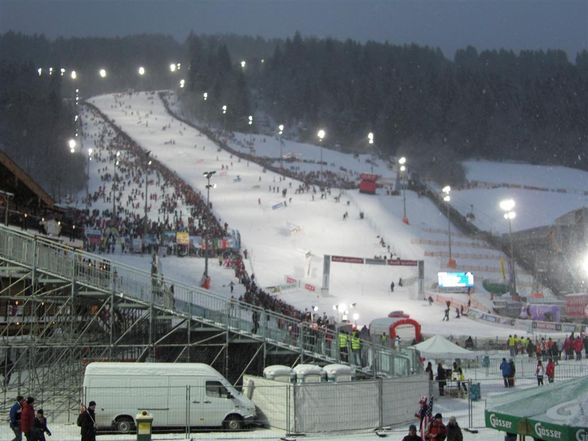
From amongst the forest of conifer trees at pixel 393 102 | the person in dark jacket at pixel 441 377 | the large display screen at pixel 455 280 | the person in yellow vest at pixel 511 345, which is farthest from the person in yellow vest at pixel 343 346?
the forest of conifer trees at pixel 393 102

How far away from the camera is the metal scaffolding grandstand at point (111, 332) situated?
67.2 ft

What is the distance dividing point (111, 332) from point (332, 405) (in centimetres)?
684

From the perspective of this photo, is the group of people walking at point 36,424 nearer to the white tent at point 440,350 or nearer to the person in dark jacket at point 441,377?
the person in dark jacket at point 441,377

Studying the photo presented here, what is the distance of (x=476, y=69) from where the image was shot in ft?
558

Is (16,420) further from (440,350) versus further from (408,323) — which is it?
(408,323)

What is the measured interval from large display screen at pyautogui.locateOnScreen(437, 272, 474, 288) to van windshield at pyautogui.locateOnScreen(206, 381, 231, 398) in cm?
3086

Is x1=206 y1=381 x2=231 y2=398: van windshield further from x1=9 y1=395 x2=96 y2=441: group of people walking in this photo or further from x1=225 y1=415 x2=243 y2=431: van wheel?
x1=9 y1=395 x2=96 y2=441: group of people walking

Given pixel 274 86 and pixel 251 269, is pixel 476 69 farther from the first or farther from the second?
pixel 251 269

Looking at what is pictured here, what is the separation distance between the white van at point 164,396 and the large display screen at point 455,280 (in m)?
30.5

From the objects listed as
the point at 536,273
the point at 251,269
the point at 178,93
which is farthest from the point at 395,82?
the point at 251,269

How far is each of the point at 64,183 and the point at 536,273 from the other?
45108 millimetres

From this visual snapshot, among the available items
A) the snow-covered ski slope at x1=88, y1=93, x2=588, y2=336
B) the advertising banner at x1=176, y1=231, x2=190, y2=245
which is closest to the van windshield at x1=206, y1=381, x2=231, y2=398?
the snow-covered ski slope at x1=88, y1=93, x2=588, y2=336

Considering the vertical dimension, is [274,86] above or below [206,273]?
above

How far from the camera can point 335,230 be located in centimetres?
5572
